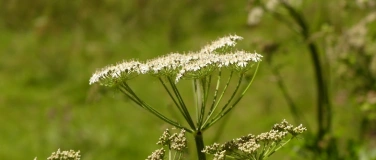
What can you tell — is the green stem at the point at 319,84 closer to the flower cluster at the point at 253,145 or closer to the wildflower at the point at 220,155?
the flower cluster at the point at 253,145

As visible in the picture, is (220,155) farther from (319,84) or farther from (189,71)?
(319,84)

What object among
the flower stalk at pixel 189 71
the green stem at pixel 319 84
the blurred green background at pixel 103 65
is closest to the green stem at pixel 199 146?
the flower stalk at pixel 189 71

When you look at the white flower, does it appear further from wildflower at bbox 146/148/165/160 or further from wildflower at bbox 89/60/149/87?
wildflower at bbox 146/148/165/160

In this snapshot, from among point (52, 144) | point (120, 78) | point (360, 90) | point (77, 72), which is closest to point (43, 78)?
point (77, 72)

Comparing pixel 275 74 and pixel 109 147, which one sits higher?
pixel 109 147

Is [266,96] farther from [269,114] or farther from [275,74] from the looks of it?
[275,74]

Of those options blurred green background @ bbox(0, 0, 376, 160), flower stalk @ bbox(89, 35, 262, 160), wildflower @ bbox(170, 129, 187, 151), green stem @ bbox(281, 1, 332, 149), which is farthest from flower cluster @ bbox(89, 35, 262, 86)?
blurred green background @ bbox(0, 0, 376, 160)

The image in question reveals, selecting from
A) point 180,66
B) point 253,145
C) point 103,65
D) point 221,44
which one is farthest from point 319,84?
point 103,65
